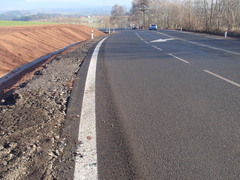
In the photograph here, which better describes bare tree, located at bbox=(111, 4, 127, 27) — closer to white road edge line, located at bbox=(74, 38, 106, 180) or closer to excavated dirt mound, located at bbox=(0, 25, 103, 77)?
excavated dirt mound, located at bbox=(0, 25, 103, 77)

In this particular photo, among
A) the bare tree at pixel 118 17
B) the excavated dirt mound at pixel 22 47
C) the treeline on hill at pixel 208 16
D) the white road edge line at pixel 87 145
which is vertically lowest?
the white road edge line at pixel 87 145

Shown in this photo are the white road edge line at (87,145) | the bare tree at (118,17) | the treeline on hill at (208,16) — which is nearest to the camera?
the white road edge line at (87,145)

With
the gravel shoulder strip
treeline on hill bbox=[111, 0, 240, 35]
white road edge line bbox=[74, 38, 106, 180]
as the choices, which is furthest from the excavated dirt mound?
treeline on hill bbox=[111, 0, 240, 35]

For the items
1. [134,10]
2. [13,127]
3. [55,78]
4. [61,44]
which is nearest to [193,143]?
[13,127]

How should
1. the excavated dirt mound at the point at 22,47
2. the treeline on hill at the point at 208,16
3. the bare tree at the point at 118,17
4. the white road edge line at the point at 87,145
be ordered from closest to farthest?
the white road edge line at the point at 87,145
the excavated dirt mound at the point at 22,47
the treeline on hill at the point at 208,16
the bare tree at the point at 118,17

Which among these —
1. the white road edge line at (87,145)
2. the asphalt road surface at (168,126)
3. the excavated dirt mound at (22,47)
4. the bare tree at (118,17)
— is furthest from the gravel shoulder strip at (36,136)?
the bare tree at (118,17)

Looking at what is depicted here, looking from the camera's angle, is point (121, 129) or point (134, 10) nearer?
point (121, 129)

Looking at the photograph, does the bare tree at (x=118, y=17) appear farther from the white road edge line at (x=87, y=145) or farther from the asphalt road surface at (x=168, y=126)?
the white road edge line at (x=87, y=145)

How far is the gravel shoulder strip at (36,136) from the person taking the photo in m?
2.52

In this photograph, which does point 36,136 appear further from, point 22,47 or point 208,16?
point 208,16

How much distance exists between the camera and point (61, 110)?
4242 millimetres

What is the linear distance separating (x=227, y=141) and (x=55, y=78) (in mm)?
4946

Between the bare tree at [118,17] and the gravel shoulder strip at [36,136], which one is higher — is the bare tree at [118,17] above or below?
above

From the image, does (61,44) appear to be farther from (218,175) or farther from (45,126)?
(218,175)
